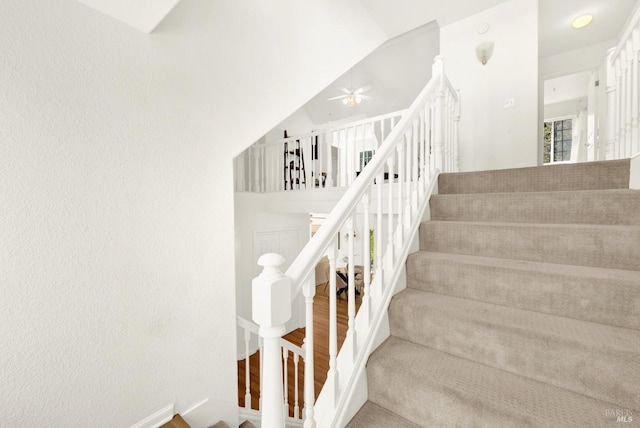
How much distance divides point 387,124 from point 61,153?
6353 millimetres

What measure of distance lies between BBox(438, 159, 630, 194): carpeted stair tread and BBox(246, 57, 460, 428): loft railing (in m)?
0.21

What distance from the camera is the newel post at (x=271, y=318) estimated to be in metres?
0.76

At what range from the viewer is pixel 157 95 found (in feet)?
5.37

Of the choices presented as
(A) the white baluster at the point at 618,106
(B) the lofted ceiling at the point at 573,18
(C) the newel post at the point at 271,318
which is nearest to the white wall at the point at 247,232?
(C) the newel post at the point at 271,318

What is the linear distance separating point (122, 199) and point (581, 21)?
216 inches

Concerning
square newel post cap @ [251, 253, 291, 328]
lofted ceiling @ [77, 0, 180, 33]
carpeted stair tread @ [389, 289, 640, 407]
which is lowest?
carpeted stair tread @ [389, 289, 640, 407]

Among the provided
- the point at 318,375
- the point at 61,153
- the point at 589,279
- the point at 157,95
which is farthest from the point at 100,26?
the point at 318,375

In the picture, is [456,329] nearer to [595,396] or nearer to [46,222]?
[595,396]

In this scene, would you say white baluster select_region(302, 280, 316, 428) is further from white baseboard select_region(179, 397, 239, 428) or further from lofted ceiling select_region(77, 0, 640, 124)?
lofted ceiling select_region(77, 0, 640, 124)

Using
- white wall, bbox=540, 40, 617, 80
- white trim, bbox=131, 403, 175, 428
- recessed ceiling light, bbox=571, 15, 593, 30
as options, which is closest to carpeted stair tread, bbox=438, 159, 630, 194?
white trim, bbox=131, 403, 175, 428

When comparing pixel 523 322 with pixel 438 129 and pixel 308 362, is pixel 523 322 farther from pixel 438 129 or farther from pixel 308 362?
pixel 438 129

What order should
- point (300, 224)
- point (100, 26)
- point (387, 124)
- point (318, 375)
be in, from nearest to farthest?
point (100, 26) < point (318, 375) < point (300, 224) < point (387, 124)

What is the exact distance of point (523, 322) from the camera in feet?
3.64

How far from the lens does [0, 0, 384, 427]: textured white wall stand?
1.23m
